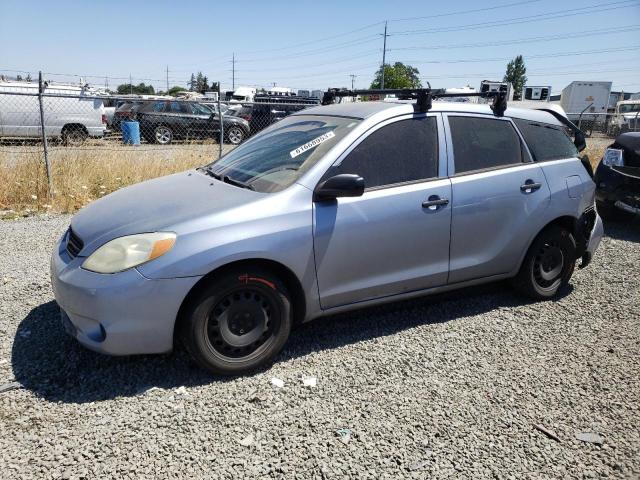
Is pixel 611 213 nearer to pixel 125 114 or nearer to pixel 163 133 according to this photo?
pixel 163 133

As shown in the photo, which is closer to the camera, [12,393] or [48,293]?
[12,393]

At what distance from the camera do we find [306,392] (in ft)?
9.97

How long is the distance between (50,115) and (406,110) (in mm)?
15047

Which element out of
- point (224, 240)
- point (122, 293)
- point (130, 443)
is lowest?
point (130, 443)

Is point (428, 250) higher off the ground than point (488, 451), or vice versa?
point (428, 250)

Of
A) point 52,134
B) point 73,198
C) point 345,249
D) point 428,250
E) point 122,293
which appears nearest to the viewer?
point 122,293

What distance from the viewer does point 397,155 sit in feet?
11.9

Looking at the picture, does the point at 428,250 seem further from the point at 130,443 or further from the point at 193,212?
the point at 130,443

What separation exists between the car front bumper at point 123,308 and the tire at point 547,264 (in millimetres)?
2928

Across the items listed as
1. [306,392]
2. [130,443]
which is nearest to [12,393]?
[130,443]

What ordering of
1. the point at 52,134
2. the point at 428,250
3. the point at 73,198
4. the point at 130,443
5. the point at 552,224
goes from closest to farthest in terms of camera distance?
the point at 130,443 → the point at 428,250 → the point at 552,224 → the point at 73,198 → the point at 52,134

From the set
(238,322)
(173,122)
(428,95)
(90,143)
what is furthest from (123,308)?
(173,122)

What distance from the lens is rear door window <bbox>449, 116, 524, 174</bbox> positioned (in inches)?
153

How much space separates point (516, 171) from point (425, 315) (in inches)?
55.3
